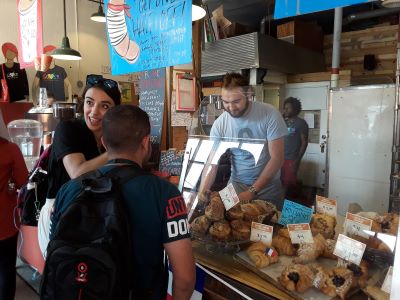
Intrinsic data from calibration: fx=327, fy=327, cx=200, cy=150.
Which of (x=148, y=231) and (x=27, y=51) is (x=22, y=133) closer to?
(x=27, y=51)

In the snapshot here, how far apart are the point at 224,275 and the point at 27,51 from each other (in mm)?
2930

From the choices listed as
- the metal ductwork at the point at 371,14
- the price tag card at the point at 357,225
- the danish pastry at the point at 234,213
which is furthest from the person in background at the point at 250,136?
the metal ductwork at the point at 371,14

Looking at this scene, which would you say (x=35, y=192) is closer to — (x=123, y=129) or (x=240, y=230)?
(x=123, y=129)

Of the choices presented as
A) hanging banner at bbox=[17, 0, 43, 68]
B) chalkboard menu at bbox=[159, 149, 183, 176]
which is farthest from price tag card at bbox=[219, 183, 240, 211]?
hanging banner at bbox=[17, 0, 43, 68]

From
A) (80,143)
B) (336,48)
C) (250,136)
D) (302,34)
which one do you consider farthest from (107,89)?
(302,34)

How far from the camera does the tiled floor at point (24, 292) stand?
278cm

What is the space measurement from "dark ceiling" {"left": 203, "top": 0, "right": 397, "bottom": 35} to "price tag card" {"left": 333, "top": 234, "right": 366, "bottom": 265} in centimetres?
450

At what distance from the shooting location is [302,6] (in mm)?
1214

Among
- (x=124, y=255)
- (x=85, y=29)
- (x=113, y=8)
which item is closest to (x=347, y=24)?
(x=113, y=8)

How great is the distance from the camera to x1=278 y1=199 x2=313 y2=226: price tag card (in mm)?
1454

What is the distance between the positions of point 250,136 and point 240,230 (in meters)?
0.59

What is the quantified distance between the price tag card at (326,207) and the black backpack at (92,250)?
866 millimetres

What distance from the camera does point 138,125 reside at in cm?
114

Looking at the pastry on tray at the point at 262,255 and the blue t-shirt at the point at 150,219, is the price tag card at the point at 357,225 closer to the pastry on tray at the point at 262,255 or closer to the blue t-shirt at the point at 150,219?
the pastry on tray at the point at 262,255
